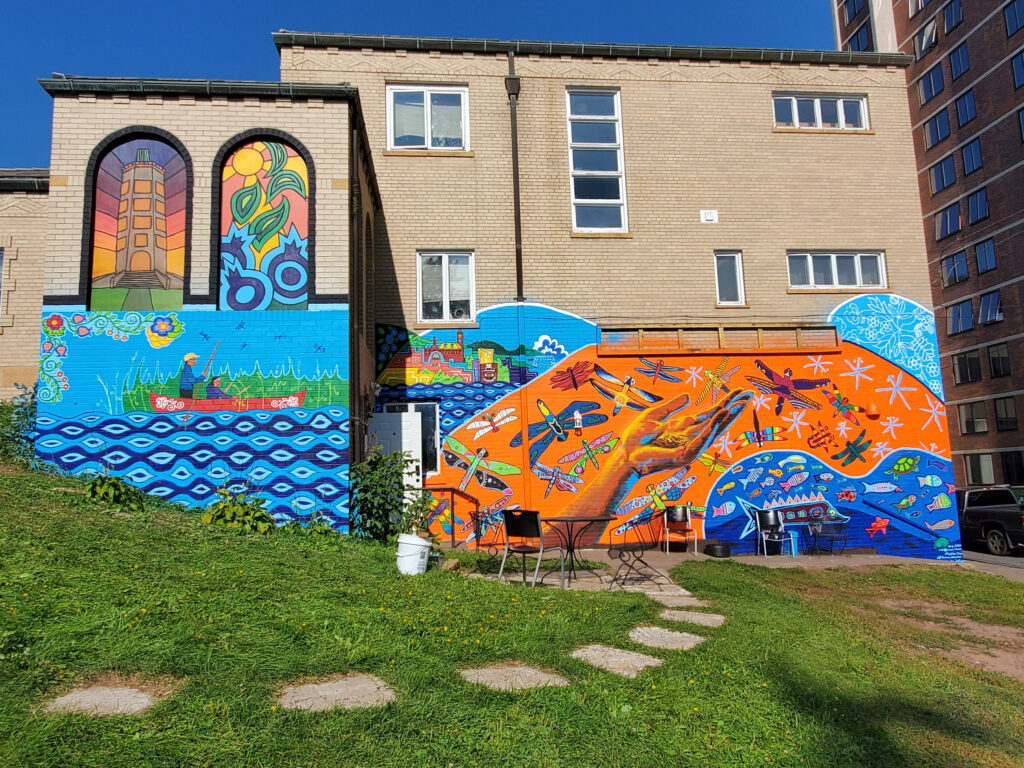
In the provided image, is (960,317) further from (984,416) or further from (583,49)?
(583,49)

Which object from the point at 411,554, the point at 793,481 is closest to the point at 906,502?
the point at 793,481

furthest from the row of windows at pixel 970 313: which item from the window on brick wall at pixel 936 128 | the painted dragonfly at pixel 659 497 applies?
the painted dragonfly at pixel 659 497

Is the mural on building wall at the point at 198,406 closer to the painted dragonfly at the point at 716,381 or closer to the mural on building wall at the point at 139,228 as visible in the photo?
the mural on building wall at the point at 139,228

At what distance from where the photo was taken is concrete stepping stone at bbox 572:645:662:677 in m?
4.74

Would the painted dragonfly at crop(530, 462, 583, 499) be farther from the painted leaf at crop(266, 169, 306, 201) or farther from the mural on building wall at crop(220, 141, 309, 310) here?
the painted leaf at crop(266, 169, 306, 201)

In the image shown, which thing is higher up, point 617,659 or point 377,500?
point 377,500

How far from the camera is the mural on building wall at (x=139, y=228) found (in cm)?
909

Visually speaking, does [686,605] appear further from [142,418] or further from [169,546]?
[142,418]

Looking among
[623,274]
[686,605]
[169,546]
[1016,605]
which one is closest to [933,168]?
[623,274]

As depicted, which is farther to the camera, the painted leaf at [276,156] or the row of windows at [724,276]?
the row of windows at [724,276]

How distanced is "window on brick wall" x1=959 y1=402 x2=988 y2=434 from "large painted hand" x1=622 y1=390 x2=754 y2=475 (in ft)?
98.6

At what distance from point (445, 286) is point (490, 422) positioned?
263 centimetres

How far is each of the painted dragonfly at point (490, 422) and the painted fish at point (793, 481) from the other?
16.3ft

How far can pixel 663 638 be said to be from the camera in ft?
18.4
